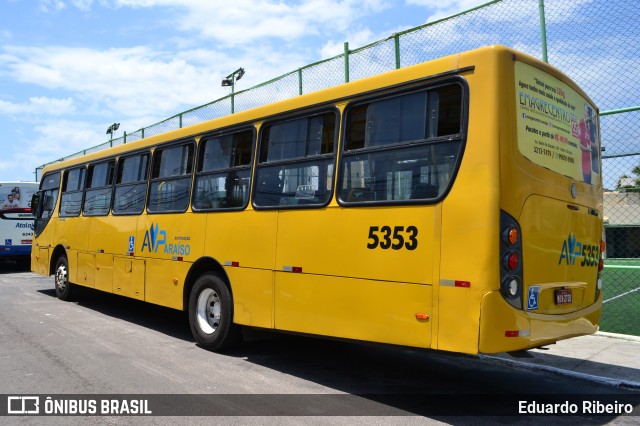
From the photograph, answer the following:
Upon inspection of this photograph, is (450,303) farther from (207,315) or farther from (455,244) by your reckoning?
(207,315)

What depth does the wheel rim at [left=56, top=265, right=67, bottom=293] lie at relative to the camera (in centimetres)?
1144

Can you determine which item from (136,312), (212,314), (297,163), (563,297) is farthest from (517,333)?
(136,312)

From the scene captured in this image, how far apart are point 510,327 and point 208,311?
4.31m

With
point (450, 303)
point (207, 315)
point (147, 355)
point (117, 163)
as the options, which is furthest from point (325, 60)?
point (450, 303)

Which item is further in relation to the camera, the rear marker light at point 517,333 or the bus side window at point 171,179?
the bus side window at point 171,179

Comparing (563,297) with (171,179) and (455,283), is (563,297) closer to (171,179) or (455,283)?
(455,283)

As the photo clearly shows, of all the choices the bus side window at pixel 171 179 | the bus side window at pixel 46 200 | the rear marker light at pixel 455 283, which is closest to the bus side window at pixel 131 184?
the bus side window at pixel 171 179

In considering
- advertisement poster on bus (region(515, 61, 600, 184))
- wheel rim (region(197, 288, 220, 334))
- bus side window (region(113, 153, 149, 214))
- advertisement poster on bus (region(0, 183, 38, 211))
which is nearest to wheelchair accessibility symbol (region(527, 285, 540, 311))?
advertisement poster on bus (region(515, 61, 600, 184))

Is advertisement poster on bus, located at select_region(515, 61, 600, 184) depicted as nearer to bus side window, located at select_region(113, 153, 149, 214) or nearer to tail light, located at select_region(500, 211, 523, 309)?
tail light, located at select_region(500, 211, 523, 309)

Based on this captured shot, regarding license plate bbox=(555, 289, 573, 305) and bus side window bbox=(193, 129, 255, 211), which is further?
bus side window bbox=(193, 129, 255, 211)

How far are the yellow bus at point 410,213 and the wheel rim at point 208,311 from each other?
23 mm

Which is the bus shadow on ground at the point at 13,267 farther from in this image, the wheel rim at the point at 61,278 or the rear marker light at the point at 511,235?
the rear marker light at the point at 511,235

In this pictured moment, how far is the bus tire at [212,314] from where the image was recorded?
21.7 ft

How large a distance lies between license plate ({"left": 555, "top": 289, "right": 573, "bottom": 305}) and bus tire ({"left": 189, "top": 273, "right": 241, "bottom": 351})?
382 centimetres
